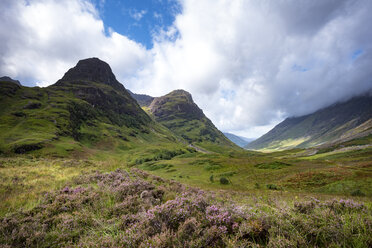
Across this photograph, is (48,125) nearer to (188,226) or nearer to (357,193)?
(188,226)

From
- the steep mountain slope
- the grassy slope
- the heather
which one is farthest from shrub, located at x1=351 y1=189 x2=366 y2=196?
the steep mountain slope

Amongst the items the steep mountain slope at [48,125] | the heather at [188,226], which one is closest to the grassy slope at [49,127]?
the steep mountain slope at [48,125]

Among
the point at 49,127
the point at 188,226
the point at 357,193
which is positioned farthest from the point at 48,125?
the point at 357,193

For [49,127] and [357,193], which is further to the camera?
[49,127]

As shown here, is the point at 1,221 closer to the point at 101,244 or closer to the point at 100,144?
the point at 101,244

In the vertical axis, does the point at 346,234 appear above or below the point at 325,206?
above

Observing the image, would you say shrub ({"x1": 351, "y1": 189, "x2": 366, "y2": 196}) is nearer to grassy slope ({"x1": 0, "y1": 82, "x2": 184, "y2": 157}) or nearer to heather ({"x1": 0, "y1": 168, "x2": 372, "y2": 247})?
heather ({"x1": 0, "y1": 168, "x2": 372, "y2": 247})


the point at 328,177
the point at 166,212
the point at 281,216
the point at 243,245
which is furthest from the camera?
the point at 328,177

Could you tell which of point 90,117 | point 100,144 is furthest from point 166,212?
point 90,117

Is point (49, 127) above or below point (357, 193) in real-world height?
above

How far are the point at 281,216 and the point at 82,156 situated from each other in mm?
82738

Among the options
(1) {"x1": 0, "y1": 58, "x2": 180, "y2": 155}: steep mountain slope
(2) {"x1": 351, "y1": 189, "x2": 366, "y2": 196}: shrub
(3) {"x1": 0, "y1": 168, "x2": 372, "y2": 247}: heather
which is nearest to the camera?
(3) {"x1": 0, "y1": 168, "x2": 372, "y2": 247}: heather

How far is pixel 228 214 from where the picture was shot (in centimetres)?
387

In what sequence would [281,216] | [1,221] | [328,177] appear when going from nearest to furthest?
[281,216]
[1,221]
[328,177]
